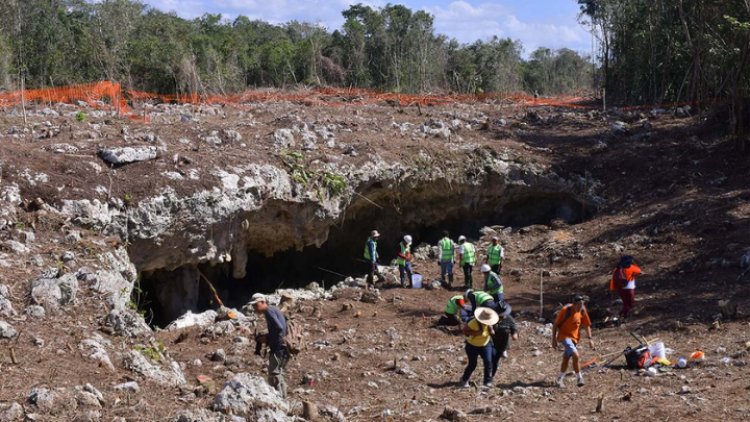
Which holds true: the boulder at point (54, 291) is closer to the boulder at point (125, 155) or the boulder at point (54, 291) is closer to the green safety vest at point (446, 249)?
the boulder at point (125, 155)

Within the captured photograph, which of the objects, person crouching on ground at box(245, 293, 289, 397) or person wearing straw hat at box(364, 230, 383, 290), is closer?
person crouching on ground at box(245, 293, 289, 397)

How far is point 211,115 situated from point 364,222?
4187mm

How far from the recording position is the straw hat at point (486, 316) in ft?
29.6

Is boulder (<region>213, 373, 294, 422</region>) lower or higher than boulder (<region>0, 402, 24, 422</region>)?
lower

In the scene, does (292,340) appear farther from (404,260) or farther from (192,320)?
(404,260)

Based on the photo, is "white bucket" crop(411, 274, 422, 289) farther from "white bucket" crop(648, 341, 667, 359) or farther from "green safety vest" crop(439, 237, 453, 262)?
"white bucket" crop(648, 341, 667, 359)

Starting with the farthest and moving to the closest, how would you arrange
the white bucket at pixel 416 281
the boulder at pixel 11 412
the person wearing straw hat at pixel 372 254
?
the white bucket at pixel 416 281
the person wearing straw hat at pixel 372 254
the boulder at pixel 11 412

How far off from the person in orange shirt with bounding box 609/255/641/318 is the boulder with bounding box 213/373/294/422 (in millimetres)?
6912

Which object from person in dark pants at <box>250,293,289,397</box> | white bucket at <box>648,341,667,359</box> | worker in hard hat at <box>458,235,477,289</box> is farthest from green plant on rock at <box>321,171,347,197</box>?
white bucket at <box>648,341,667,359</box>

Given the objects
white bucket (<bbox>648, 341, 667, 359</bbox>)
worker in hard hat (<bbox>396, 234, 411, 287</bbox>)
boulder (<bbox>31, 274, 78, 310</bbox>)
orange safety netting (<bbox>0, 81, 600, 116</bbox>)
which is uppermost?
orange safety netting (<bbox>0, 81, 600, 116</bbox>)

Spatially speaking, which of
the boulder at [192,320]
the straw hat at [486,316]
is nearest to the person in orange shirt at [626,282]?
the straw hat at [486,316]

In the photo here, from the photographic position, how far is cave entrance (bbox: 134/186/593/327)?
46.1 feet

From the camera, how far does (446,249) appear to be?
15086mm

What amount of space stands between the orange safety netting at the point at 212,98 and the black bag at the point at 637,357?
1145cm
